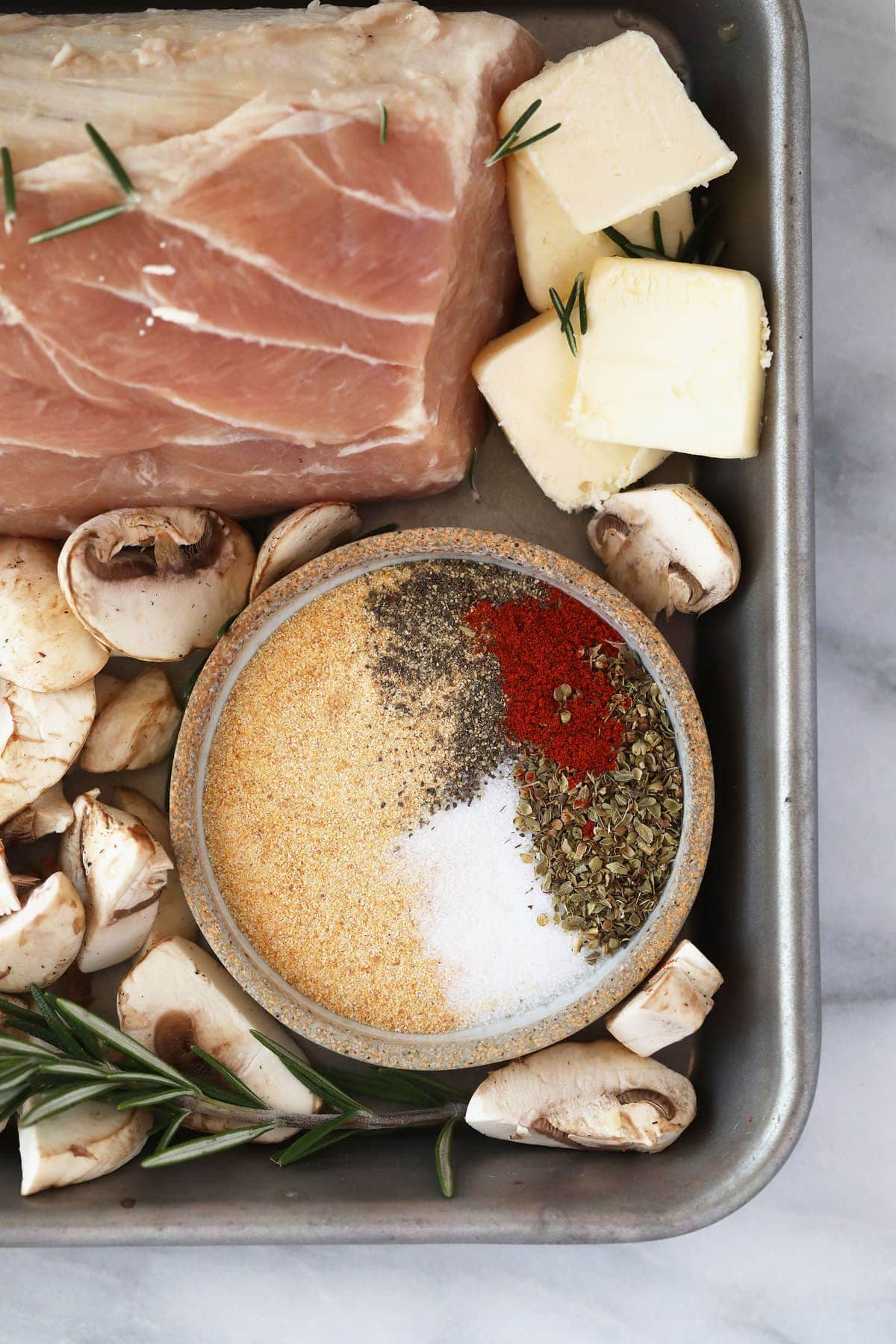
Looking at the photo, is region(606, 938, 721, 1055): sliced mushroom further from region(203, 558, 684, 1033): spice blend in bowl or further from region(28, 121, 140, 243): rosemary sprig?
region(28, 121, 140, 243): rosemary sprig

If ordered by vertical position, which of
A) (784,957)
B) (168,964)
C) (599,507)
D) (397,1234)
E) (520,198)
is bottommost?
(397,1234)

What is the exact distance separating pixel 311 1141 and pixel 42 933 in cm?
39

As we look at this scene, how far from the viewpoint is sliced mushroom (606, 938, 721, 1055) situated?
1.24 metres

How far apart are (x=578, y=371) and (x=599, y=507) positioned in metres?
0.17

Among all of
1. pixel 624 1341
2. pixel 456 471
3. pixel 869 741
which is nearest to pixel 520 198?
pixel 456 471

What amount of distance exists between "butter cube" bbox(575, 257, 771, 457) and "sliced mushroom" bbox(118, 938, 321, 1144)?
31.5 inches

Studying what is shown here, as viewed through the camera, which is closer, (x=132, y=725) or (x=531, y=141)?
(x=531, y=141)

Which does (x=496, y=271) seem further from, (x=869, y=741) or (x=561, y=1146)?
(x=561, y=1146)

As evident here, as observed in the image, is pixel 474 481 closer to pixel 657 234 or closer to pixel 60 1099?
pixel 657 234

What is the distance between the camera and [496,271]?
127 cm

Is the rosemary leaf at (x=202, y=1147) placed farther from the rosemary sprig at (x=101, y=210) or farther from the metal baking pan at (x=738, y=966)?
the rosemary sprig at (x=101, y=210)

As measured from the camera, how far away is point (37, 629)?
1242 millimetres

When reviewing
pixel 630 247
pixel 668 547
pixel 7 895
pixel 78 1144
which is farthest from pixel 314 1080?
pixel 630 247

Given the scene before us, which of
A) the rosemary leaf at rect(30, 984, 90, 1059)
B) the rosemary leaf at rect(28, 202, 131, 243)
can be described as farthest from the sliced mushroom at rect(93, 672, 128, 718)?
the rosemary leaf at rect(28, 202, 131, 243)
